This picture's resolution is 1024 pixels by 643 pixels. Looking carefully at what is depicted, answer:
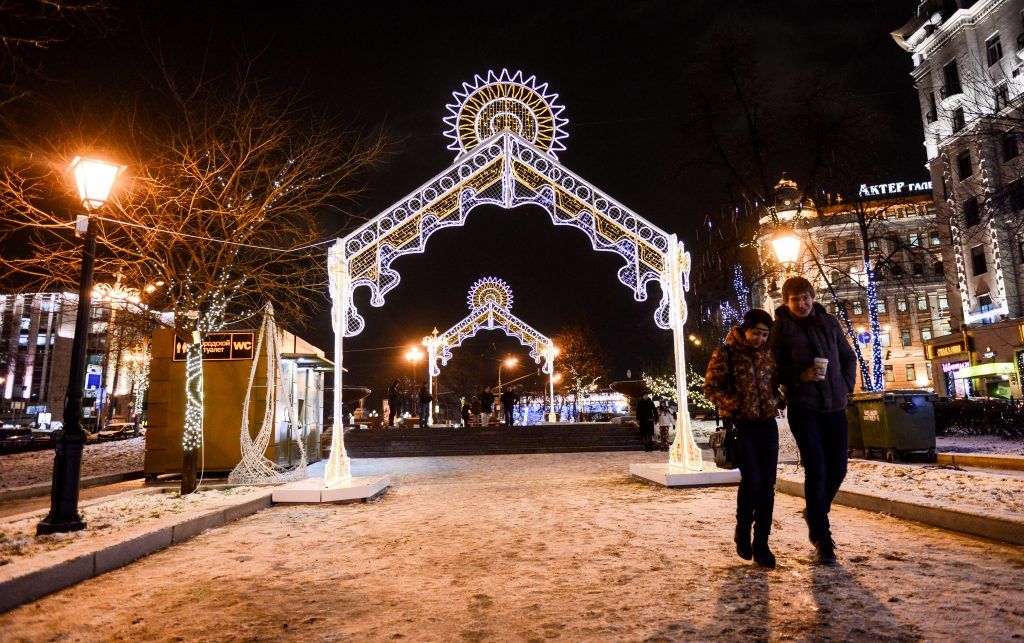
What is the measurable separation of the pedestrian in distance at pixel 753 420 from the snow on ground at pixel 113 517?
5.27 metres

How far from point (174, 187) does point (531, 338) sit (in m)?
23.4

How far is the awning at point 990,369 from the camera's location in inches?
1232

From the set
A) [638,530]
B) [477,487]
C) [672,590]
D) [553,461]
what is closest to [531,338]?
[553,461]

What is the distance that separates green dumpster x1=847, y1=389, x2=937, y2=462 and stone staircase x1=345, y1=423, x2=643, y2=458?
9.85 metres

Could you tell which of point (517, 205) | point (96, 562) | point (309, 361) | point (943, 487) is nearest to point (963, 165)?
point (517, 205)

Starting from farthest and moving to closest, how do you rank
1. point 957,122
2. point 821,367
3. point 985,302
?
point 985,302
point 957,122
point 821,367

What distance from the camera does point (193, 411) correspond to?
10125mm

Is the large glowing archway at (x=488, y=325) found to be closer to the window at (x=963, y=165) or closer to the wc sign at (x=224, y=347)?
the wc sign at (x=224, y=347)

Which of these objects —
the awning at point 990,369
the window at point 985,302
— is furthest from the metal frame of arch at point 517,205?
the window at point 985,302

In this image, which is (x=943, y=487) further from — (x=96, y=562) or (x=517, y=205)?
(x=96, y=562)

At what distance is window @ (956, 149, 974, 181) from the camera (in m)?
35.8

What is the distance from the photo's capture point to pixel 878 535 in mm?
5445

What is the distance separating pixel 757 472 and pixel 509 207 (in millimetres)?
7311

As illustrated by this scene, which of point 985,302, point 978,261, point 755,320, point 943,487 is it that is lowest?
point 943,487
